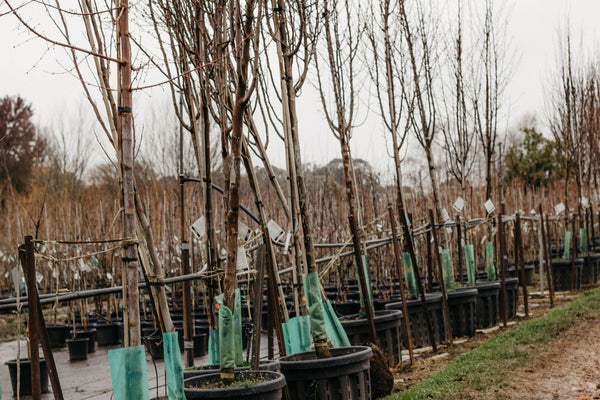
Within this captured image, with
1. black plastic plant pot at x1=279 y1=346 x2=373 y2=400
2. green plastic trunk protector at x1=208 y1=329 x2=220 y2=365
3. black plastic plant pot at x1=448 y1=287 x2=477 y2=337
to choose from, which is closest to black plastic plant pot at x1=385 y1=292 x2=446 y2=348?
black plastic plant pot at x1=448 y1=287 x2=477 y2=337

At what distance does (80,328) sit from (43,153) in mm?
19132

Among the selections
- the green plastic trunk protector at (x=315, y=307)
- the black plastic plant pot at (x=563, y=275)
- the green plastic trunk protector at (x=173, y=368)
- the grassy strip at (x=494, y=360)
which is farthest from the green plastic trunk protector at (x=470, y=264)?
the green plastic trunk protector at (x=173, y=368)

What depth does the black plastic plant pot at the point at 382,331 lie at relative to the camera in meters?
4.49

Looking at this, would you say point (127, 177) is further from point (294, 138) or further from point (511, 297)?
point (511, 297)

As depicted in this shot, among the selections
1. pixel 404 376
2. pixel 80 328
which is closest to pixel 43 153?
pixel 80 328

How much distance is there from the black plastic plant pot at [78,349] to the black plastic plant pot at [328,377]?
379 cm

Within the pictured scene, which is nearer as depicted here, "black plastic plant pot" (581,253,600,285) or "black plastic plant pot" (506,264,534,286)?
"black plastic plant pot" (506,264,534,286)

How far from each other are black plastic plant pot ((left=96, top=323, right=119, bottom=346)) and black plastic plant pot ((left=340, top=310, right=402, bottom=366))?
3.50 metres

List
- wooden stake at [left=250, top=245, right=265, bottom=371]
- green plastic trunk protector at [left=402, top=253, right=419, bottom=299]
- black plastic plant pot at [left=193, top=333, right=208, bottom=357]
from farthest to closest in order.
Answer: black plastic plant pot at [left=193, top=333, right=208, bottom=357]
green plastic trunk protector at [left=402, top=253, right=419, bottom=299]
wooden stake at [left=250, top=245, right=265, bottom=371]

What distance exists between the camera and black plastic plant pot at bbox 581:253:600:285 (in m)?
10.7

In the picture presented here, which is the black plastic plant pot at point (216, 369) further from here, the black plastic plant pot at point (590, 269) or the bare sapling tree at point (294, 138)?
the black plastic plant pot at point (590, 269)

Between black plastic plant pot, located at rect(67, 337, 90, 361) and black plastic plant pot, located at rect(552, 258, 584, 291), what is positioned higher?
black plastic plant pot, located at rect(552, 258, 584, 291)

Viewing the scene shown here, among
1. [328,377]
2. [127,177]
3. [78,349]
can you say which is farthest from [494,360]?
[78,349]

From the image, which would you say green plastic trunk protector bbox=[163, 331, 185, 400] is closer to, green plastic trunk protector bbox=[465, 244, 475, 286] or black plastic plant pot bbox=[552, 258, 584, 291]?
green plastic trunk protector bbox=[465, 244, 475, 286]
